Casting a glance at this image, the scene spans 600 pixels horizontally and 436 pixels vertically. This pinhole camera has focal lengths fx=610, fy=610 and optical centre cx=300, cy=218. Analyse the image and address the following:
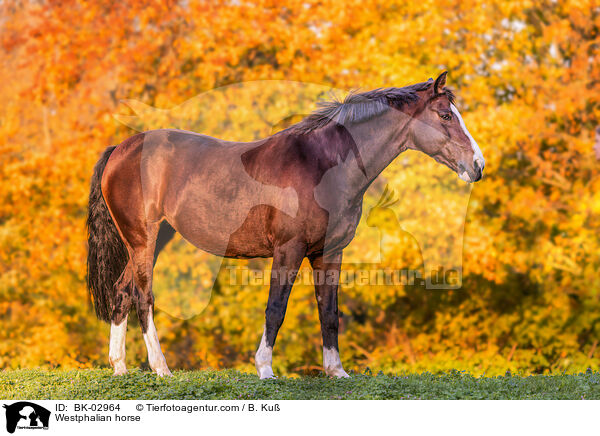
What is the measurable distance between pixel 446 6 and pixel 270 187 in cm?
706

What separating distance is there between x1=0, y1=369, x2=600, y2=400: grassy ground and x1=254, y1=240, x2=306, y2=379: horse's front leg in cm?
24

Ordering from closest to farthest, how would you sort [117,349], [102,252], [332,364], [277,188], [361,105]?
1. [277,188]
2. [361,105]
3. [332,364]
4. [117,349]
5. [102,252]

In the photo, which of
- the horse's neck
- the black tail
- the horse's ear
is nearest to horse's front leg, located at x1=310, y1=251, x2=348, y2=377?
the horse's neck

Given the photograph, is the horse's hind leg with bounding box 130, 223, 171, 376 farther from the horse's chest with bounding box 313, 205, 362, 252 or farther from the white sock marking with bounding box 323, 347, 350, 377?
the horse's chest with bounding box 313, 205, 362, 252

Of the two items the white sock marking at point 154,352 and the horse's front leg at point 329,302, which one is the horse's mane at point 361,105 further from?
the white sock marking at point 154,352

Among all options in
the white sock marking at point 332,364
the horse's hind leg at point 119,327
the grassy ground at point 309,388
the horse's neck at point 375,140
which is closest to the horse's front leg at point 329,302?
the white sock marking at point 332,364

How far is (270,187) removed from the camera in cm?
554

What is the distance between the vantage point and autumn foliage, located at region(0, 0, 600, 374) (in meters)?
10.2

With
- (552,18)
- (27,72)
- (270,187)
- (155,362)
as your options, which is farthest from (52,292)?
(552,18)
